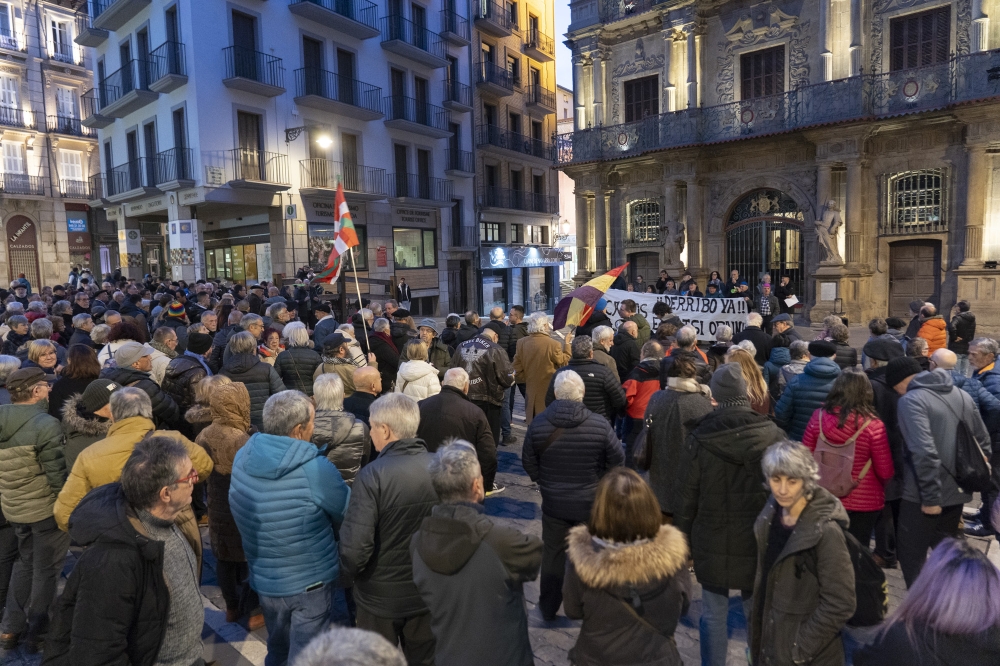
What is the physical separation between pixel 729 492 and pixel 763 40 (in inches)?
800

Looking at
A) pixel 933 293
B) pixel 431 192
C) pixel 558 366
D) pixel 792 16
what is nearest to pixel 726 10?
pixel 792 16

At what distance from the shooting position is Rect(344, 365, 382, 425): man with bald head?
5090 millimetres

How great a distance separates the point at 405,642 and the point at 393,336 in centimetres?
523

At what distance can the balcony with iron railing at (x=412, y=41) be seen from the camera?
25672mm

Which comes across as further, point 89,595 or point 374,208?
point 374,208

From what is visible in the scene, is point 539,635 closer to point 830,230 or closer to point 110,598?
point 110,598

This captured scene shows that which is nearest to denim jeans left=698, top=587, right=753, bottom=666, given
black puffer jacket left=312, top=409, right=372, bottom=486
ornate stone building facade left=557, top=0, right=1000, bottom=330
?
black puffer jacket left=312, top=409, right=372, bottom=486

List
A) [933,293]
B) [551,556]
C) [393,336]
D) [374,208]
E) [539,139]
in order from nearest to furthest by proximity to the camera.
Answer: [551,556] → [393,336] → [933,293] → [374,208] → [539,139]

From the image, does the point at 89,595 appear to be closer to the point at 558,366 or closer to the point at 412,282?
the point at 558,366

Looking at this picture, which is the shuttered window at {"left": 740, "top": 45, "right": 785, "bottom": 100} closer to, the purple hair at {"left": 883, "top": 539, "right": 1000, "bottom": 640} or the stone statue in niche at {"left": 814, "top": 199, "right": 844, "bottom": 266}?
the stone statue in niche at {"left": 814, "top": 199, "right": 844, "bottom": 266}

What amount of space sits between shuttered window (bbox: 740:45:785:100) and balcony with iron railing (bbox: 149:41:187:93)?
677 inches

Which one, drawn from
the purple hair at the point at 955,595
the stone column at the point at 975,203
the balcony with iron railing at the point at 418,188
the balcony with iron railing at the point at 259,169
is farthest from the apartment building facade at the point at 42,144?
the stone column at the point at 975,203

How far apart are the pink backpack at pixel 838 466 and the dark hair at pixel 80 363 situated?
5442mm

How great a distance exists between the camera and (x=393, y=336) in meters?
8.27
